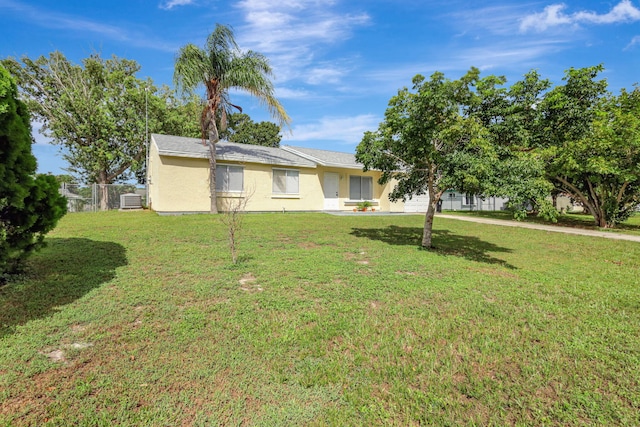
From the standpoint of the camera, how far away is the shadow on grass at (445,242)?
779 cm

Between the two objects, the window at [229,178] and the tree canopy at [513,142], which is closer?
the tree canopy at [513,142]

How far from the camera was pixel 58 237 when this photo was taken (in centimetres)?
796

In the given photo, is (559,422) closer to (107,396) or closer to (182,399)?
(182,399)

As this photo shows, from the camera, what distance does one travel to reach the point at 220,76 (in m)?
13.9

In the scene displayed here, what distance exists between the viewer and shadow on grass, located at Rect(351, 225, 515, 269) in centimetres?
779

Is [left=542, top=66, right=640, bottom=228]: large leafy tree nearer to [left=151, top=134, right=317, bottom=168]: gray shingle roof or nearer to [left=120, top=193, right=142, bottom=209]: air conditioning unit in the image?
[left=151, top=134, right=317, bottom=168]: gray shingle roof

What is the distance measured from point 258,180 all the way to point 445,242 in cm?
1049

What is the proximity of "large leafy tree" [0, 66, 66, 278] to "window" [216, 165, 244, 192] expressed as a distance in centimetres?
1071

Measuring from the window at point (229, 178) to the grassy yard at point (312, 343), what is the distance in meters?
9.42

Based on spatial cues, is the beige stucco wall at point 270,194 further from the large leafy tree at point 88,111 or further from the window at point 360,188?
the large leafy tree at point 88,111

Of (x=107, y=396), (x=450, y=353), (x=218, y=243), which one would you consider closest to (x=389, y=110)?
(x=218, y=243)

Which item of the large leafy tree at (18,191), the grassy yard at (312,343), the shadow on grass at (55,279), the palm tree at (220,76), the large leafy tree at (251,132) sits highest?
the large leafy tree at (251,132)

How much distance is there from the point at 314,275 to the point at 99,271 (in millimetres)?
3753

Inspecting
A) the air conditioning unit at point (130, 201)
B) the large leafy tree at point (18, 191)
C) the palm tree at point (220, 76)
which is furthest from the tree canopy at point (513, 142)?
the air conditioning unit at point (130, 201)
